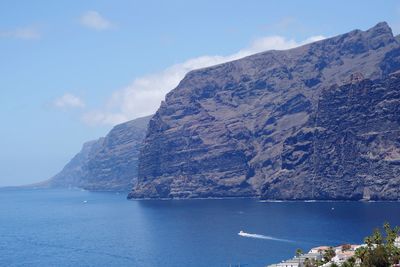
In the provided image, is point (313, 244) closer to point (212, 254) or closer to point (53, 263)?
point (212, 254)

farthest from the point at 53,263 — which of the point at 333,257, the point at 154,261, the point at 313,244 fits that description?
the point at 333,257

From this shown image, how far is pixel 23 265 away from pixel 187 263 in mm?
44043

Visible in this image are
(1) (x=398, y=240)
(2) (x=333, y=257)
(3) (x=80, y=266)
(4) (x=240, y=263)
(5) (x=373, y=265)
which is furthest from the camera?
(3) (x=80, y=266)

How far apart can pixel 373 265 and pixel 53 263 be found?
338ft

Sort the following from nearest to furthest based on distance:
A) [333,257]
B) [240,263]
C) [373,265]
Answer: [373,265], [333,257], [240,263]

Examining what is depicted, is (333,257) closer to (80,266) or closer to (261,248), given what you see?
(261,248)

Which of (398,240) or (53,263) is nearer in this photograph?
(398,240)

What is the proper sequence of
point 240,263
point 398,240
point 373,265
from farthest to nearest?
point 240,263 → point 398,240 → point 373,265

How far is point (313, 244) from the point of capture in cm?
19938

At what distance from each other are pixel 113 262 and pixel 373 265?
295 ft

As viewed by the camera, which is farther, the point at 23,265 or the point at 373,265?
the point at 23,265

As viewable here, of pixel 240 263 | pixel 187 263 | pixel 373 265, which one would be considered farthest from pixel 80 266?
pixel 373 265

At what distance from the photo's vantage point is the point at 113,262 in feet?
627

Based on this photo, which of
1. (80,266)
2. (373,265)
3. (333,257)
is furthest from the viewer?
(80,266)
